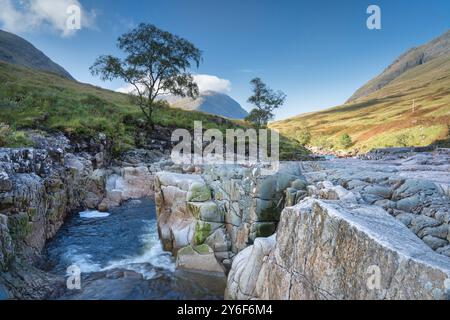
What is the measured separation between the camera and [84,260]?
13.6 meters

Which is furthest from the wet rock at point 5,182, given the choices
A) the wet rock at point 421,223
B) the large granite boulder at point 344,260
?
the wet rock at point 421,223

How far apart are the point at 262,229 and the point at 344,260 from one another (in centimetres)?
639

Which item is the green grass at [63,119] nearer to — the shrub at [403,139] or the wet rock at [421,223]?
the wet rock at [421,223]

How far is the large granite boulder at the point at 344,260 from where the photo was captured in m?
4.68

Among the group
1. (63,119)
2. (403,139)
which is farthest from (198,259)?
(403,139)

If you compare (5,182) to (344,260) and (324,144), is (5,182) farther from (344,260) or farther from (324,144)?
(324,144)

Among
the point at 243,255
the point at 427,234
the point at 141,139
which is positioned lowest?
the point at 243,255

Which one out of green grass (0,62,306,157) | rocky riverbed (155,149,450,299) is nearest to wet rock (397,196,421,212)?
rocky riverbed (155,149,450,299)

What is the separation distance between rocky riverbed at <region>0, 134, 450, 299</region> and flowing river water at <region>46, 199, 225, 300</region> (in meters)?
0.09

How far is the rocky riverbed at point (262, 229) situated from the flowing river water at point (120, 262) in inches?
3.7
